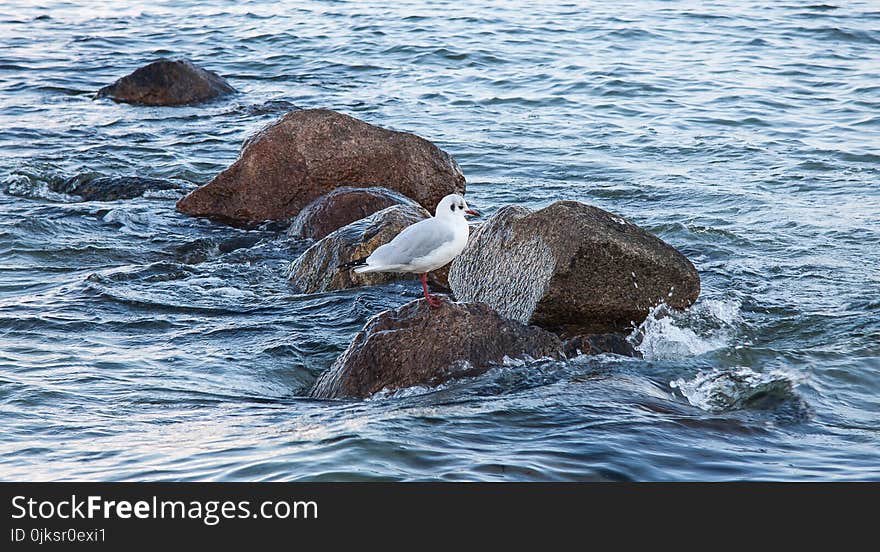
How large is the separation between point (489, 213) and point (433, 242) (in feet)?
13.7

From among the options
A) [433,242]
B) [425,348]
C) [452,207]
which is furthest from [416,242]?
[425,348]

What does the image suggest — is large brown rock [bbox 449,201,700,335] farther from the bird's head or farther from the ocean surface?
the bird's head

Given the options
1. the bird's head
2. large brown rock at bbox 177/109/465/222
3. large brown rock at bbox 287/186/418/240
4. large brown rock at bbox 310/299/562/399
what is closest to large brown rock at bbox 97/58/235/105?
large brown rock at bbox 177/109/465/222

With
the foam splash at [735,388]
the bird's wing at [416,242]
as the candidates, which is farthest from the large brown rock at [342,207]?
the foam splash at [735,388]

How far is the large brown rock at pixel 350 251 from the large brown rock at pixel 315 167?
162 centimetres

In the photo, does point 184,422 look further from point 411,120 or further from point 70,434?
point 411,120

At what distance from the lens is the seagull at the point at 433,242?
7.14 metres

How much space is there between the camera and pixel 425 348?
6438 millimetres

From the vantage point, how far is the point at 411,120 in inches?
589

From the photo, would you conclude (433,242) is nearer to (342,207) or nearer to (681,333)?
(681,333)

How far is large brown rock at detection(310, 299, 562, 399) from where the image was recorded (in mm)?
6387

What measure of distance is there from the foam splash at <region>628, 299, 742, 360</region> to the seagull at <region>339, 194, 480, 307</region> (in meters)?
1.30

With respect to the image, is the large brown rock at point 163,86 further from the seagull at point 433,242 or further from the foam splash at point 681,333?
the foam splash at point 681,333
